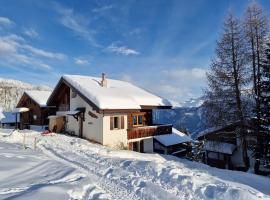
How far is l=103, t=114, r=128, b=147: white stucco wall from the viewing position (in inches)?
904

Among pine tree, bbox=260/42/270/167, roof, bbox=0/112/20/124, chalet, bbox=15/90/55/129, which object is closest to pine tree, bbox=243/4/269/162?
pine tree, bbox=260/42/270/167

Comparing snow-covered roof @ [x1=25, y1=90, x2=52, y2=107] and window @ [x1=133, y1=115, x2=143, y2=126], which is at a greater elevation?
snow-covered roof @ [x1=25, y1=90, x2=52, y2=107]

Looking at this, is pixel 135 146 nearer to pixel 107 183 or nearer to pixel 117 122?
pixel 117 122

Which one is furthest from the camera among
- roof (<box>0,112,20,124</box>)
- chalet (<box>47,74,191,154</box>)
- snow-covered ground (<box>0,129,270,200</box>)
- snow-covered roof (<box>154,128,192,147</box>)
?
roof (<box>0,112,20,124</box>)

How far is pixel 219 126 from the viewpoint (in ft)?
64.7

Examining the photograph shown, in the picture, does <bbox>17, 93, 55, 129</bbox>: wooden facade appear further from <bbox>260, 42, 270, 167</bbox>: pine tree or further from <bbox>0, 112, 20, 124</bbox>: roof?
<bbox>260, 42, 270, 167</bbox>: pine tree

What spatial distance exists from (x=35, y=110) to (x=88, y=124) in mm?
18011

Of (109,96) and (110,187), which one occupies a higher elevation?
(109,96)

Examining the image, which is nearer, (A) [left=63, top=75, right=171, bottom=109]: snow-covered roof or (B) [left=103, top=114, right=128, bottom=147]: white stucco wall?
(A) [left=63, top=75, right=171, bottom=109]: snow-covered roof

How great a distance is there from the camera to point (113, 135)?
77.6ft

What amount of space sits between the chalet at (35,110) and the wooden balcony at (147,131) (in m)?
15.8

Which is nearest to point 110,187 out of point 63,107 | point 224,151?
point 224,151

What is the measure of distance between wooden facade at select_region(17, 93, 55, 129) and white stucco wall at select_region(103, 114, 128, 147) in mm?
15702

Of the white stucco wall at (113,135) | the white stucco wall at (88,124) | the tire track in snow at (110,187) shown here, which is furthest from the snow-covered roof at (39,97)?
the tire track in snow at (110,187)
